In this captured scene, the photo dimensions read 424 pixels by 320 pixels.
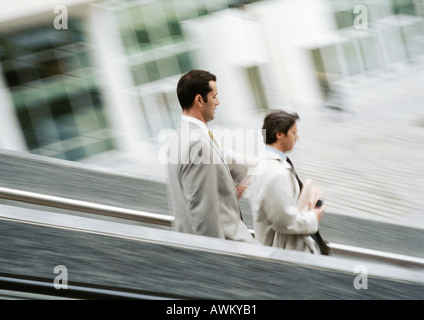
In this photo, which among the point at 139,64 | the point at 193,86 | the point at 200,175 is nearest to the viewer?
the point at 200,175

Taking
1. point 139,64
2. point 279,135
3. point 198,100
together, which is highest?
point 139,64

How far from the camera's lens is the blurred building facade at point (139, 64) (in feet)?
39.0

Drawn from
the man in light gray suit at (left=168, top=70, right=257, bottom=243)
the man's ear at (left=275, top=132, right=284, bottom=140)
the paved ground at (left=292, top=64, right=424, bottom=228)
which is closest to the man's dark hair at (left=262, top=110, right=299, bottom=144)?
the man's ear at (left=275, top=132, right=284, bottom=140)

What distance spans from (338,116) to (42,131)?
21.4 ft

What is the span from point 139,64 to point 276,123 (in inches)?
401

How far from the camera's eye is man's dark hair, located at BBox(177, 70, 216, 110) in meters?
2.61

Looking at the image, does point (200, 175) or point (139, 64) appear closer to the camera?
point (200, 175)

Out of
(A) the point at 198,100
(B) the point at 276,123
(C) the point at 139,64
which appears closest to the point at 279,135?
(B) the point at 276,123

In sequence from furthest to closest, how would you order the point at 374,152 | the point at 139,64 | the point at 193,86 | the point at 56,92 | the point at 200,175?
the point at 139,64 → the point at 56,92 → the point at 374,152 → the point at 193,86 → the point at 200,175

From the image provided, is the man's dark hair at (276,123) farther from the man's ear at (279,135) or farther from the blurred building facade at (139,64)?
the blurred building facade at (139,64)

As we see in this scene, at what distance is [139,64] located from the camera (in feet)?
41.7

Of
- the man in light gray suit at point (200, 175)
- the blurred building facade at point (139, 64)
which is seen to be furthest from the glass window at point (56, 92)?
the man in light gray suit at point (200, 175)

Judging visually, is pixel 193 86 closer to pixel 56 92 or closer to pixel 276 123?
pixel 276 123
